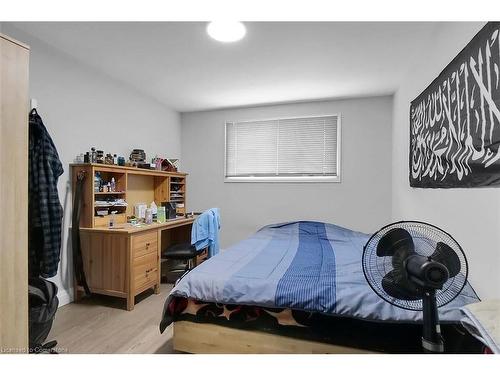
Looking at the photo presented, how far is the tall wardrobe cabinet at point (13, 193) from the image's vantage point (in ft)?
3.76

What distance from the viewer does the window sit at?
355 centimetres

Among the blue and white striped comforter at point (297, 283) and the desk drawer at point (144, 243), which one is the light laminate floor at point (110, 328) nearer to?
the desk drawer at point (144, 243)

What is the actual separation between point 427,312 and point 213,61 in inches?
95.4

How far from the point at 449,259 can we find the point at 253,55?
6.84 feet

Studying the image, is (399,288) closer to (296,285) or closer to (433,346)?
(433,346)

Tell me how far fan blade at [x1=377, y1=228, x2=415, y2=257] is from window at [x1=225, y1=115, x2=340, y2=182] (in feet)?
8.04

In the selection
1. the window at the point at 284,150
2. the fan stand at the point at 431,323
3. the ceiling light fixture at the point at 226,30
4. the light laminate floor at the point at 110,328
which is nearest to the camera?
the fan stand at the point at 431,323

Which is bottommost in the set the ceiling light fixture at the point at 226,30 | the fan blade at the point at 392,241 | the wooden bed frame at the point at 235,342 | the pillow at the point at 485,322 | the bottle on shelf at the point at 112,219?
the wooden bed frame at the point at 235,342

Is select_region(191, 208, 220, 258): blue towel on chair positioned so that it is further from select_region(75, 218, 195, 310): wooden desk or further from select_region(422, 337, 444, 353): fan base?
select_region(422, 337, 444, 353): fan base

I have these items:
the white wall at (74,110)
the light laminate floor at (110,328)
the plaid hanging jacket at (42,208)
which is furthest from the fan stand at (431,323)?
the white wall at (74,110)

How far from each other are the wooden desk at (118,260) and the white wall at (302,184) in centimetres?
152

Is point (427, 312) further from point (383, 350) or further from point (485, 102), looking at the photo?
point (485, 102)

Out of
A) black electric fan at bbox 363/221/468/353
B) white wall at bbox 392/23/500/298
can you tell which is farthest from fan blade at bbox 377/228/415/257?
white wall at bbox 392/23/500/298

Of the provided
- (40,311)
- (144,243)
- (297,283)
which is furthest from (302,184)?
(40,311)
